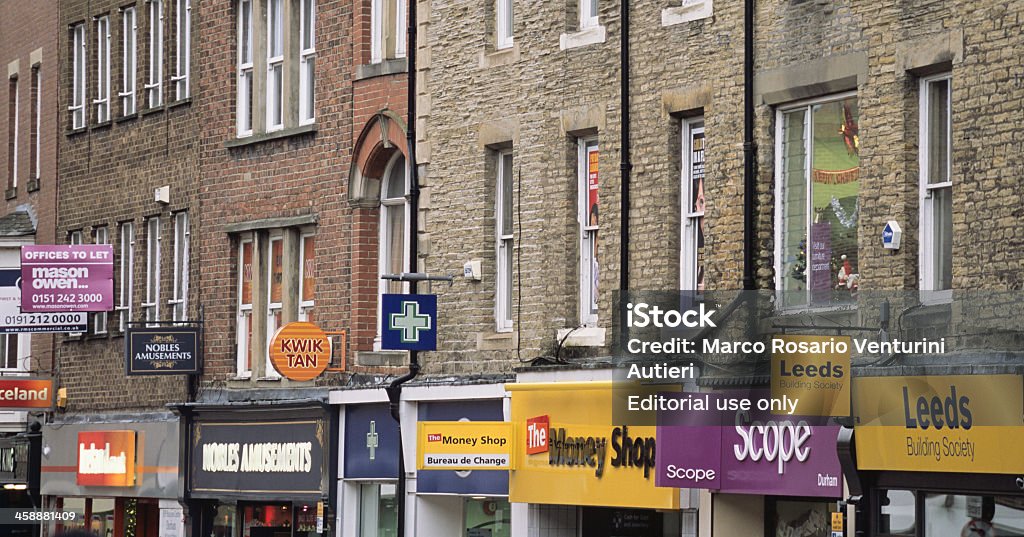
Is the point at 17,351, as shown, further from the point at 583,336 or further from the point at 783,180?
the point at 783,180

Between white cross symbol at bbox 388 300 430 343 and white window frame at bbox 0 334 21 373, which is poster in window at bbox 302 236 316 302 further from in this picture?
white window frame at bbox 0 334 21 373

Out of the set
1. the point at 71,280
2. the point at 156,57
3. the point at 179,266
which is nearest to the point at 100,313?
the point at 71,280

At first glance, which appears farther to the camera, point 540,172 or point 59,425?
point 59,425

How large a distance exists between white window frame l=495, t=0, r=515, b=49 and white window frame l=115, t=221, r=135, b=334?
11486 mm

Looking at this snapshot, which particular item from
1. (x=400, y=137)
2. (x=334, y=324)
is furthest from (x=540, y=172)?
(x=334, y=324)

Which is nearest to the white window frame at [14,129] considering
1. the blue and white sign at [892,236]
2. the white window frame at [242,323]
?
the white window frame at [242,323]

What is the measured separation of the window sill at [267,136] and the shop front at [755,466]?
9895mm

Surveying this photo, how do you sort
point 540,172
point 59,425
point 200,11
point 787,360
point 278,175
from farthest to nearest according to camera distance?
point 59,425, point 200,11, point 278,175, point 540,172, point 787,360

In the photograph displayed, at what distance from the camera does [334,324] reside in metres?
30.3

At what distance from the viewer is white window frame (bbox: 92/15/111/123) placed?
37.5m

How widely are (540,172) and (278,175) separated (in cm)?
719

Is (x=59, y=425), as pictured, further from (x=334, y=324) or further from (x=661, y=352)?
(x=661, y=352)

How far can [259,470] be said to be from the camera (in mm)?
31812

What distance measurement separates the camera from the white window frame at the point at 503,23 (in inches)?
1053
